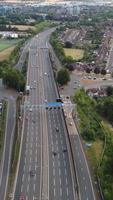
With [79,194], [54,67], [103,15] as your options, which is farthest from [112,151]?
[103,15]

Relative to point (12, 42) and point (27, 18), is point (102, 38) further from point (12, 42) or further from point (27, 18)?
point (27, 18)

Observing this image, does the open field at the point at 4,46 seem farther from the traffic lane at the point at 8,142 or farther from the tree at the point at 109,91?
the tree at the point at 109,91

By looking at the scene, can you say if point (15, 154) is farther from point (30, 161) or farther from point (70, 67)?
point (70, 67)

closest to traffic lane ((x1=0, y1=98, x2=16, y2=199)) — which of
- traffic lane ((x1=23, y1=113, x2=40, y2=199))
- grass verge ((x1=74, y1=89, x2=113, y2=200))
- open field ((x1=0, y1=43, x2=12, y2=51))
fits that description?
traffic lane ((x1=23, y1=113, x2=40, y2=199))

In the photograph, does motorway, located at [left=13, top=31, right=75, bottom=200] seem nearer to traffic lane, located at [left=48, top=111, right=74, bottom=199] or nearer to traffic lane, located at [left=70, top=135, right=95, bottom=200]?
traffic lane, located at [left=48, top=111, right=74, bottom=199]

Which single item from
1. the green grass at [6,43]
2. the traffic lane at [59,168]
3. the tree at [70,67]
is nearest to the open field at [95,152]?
the traffic lane at [59,168]

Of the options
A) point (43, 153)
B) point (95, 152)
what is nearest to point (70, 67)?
point (95, 152)
